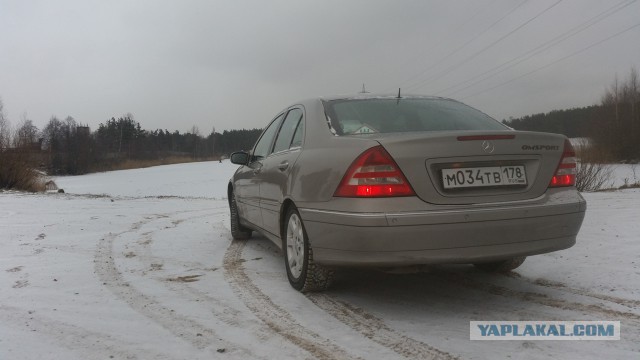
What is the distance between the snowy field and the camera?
229cm

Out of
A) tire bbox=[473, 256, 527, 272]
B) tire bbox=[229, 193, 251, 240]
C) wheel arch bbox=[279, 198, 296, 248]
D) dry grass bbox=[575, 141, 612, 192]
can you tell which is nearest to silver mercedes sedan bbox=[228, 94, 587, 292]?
wheel arch bbox=[279, 198, 296, 248]

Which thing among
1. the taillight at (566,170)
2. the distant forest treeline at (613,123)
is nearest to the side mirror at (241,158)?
the taillight at (566,170)

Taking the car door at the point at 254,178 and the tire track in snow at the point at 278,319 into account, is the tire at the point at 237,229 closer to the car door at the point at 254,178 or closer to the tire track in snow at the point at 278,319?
the car door at the point at 254,178

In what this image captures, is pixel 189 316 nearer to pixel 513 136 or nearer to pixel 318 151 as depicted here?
pixel 318 151

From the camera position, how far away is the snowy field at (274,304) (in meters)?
2.29

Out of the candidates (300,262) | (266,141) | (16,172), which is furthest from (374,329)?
(16,172)

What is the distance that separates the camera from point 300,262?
3.29 m

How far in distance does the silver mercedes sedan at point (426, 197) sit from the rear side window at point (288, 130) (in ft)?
2.14

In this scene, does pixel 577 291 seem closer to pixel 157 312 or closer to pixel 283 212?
pixel 283 212

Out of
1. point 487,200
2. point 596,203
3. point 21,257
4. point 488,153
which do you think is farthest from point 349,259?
point 596,203

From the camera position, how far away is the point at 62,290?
3.37m

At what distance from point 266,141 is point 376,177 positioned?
2458 mm

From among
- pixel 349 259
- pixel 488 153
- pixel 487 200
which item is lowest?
pixel 349 259

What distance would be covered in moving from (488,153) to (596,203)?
6.32 meters
